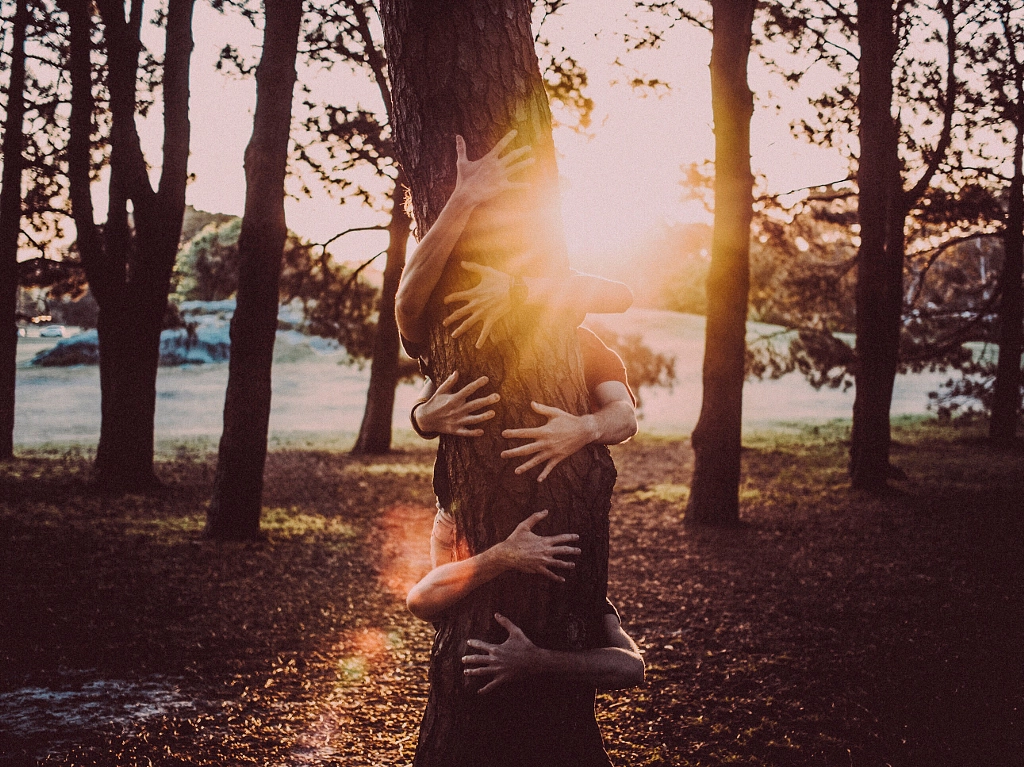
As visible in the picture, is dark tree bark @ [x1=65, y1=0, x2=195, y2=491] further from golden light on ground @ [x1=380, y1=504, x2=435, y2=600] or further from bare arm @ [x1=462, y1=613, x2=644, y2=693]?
bare arm @ [x1=462, y1=613, x2=644, y2=693]

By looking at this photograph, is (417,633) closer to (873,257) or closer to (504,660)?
(504,660)

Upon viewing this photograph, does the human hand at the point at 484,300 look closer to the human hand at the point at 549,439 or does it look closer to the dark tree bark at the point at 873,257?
the human hand at the point at 549,439

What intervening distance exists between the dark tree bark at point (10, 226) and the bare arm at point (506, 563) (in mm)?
13642

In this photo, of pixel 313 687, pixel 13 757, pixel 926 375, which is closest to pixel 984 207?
pixel 313 687

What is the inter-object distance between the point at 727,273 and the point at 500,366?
6400mm

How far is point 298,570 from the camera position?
267 inches

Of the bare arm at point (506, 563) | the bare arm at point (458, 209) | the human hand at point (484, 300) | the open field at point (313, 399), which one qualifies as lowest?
the open field at point (313, 399)

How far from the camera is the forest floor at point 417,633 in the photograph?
3.63 meters

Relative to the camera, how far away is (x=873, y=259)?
403 inches

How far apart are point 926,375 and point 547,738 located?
47265 mm

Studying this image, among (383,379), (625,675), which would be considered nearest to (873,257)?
(625,675)

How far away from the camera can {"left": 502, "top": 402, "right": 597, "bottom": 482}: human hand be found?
2359 mm

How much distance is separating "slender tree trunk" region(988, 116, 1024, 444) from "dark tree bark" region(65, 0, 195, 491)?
45.6 feet

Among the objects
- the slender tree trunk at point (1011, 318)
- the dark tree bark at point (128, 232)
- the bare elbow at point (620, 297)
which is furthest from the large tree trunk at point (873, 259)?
the dark tree bark at point (128, 232)
